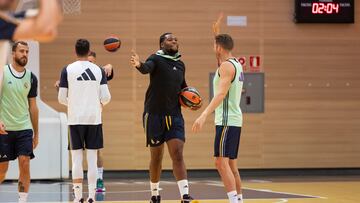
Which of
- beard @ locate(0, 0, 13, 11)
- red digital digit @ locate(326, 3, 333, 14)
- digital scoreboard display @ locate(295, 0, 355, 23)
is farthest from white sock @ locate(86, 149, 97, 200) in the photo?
red digital digit @ locate(326, 3, 333, 14)

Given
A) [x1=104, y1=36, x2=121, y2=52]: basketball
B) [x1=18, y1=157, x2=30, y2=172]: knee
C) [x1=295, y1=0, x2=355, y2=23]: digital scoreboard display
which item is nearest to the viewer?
[x1=18, y1=157, x2=30, y2=172]: knee

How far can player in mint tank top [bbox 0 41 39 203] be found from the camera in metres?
9.93

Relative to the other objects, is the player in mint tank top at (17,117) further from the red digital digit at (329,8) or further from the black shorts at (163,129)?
the red digital digit at (329,8)

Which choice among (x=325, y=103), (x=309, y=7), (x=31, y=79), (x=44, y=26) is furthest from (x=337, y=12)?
(x=44, y=26)

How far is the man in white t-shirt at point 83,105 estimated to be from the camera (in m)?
10.5

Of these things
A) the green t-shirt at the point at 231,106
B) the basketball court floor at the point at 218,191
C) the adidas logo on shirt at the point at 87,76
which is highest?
the adidas logo on shirt at the point at 87,76

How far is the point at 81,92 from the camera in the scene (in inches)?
413

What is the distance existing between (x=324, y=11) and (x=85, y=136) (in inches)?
381

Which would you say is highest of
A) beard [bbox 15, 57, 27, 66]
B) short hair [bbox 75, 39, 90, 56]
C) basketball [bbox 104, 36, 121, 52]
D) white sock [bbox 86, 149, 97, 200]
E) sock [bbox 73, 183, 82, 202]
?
basketball [bbox 104, 36, 121, 52]

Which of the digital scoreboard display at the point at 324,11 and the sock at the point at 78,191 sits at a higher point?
the digital scoreboard display at the point at 324,11

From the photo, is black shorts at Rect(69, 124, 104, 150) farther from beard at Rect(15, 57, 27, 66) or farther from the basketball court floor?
the basketball court floor

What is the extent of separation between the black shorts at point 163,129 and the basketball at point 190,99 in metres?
0.24

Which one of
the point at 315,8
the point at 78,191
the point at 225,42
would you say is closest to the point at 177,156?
the point at 78,191

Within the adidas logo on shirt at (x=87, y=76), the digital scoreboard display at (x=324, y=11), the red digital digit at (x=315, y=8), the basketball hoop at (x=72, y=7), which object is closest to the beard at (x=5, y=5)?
the adidas logo on shirt at (x=87, y=76)
